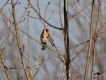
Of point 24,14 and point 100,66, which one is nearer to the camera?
point 24,14

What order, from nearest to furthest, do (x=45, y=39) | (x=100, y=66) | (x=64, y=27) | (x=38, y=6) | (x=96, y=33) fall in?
(x=64, y=27), (x=96, y=33), (x=38, y=6), (x=45, y=39), (x=100, y=66)

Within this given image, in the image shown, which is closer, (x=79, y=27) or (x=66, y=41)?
(x=66, y=41)

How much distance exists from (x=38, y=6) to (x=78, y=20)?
890cm

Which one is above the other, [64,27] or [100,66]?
[64,27]

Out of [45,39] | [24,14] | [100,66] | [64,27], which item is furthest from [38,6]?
[100,66]

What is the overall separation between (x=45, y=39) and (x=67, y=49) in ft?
9.46

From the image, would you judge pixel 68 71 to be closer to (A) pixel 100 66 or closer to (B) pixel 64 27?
(B) pixel 64 27

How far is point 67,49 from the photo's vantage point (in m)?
3.11

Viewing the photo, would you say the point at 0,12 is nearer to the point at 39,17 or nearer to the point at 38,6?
the point at 38,6

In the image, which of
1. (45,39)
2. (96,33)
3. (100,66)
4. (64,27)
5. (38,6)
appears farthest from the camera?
(100,66)

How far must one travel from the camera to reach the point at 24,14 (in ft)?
12.8

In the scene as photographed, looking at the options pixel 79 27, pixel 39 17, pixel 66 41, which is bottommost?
pixel 79 27

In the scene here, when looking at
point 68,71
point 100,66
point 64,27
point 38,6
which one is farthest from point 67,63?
point 100,66

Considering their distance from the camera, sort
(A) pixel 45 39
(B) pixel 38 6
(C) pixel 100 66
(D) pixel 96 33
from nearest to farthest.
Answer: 1. (D) pixel 96 33
2. (B) pixel 38 6
3. (A) pixel 45 39
4. (C) pixel 100 66
